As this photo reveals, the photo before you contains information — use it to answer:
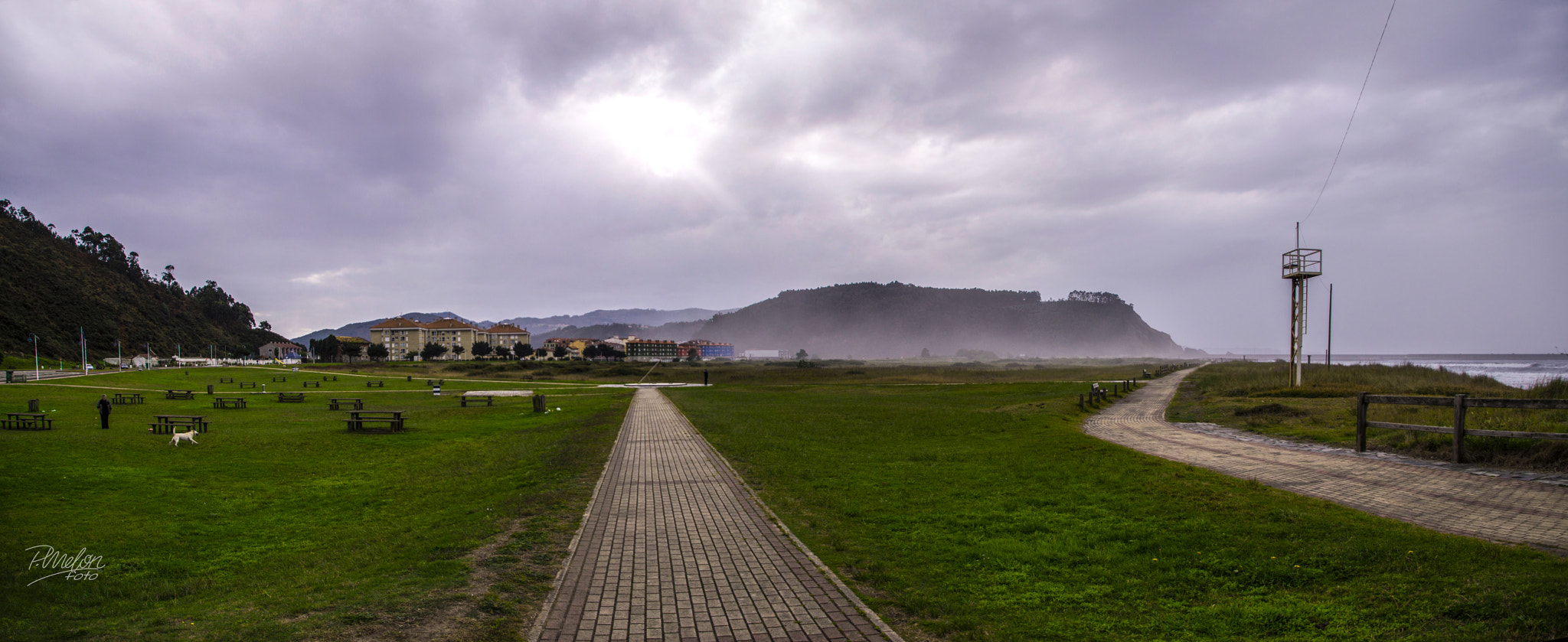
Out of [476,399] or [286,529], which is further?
[476,399]

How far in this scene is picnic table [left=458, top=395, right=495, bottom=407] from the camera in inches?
1244

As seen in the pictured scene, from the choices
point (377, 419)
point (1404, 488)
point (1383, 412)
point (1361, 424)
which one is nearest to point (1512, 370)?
point (1383, 412)

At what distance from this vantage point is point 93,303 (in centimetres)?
9988

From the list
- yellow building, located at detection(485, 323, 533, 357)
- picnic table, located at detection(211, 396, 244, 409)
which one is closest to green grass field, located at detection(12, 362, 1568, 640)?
picnic table, located at detection(211, 396, 244, 409)

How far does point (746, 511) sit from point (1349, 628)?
636cm

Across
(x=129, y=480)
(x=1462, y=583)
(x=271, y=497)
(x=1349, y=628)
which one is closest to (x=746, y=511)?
(x=1349, y=628)

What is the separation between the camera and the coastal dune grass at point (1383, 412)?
11070 millimetres

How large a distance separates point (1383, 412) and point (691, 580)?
1840 centimetres

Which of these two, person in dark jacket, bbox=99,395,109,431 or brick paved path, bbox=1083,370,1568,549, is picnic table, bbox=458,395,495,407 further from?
brick paved path, bbox=1083,370,1568,549

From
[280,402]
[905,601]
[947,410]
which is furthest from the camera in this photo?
[280,402]

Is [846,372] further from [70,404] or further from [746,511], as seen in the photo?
[746,511]

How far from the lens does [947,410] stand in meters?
25.4

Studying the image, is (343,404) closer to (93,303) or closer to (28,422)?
(28,422)
